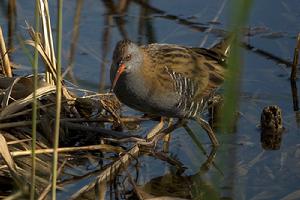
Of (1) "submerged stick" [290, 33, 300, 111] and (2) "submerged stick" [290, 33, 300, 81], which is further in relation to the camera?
(2) "submerged stick" [290, 33, 300, 81]

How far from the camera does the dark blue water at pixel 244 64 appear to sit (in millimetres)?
3645

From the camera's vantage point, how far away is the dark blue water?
3645 mm

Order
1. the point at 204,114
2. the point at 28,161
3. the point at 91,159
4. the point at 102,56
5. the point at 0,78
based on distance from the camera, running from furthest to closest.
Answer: the point at 102,56
the point at 204,114
the point at 0,78
the point at 91,159
the point at 28,161

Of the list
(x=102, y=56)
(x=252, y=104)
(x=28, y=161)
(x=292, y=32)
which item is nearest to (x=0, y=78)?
(x=28, y=161)

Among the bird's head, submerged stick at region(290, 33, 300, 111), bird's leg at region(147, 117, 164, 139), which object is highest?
the bird's head

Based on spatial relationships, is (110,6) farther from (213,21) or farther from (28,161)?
(28,161)

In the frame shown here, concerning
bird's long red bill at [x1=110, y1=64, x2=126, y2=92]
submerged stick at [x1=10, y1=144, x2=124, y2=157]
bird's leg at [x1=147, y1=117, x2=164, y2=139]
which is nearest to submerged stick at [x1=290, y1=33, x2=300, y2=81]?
bird's leg at [x1=147, y1=117, x2=164, y2=139]

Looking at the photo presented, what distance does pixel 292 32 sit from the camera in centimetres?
531

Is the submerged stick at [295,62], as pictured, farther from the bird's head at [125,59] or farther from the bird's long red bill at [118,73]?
the bird's long red bill at [118,73]

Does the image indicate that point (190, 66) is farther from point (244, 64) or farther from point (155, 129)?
point (244, 64)

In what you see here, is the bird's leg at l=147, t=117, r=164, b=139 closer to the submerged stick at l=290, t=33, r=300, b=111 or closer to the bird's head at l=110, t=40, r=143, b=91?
the bird's head at l=110, t=40, r=143, b=91

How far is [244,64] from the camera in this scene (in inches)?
181

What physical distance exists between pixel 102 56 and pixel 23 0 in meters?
1.17

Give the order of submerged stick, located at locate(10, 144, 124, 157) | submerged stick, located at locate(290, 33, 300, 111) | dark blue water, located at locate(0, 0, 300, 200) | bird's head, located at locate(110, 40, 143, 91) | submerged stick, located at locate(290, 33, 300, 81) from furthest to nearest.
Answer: submerged stick, located at locate(290, 33, 300, 81) → submerged stick, located at locate(290, 33, 300, 111) → bird's head, located at locate(110, 40, 143, 91) → dark blue water, located at locate(0, 0, 300, 200) → submerged stick, located at locate(10, 144, 124, 157)
